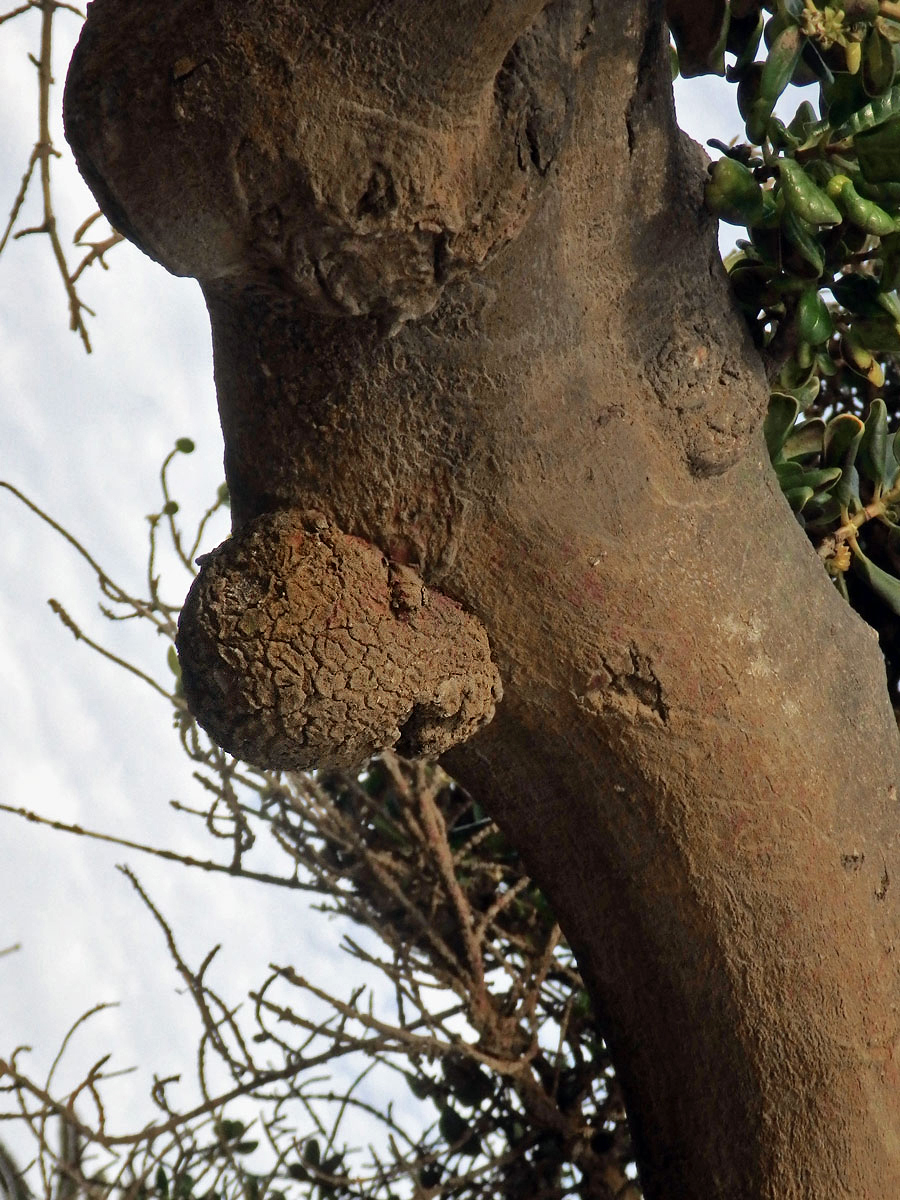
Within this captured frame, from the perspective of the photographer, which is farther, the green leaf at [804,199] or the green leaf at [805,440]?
the green leaf at [805,440]

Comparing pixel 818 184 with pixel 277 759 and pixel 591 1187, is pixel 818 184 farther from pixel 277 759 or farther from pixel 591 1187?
pixel 591 1187

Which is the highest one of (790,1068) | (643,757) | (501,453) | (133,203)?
(133,203)

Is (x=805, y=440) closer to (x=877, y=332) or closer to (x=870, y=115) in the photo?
(x=877, y=332)

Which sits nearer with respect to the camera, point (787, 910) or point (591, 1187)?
point (787, 910)

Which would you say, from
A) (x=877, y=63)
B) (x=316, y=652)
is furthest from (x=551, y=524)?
(x=877, y=63)

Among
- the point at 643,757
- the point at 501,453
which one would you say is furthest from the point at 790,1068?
the point at 501,453

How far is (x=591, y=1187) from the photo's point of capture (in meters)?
1.14

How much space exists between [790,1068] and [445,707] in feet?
1.22

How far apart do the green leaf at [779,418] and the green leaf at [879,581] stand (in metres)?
0.14

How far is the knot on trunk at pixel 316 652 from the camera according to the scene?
2.37 feet

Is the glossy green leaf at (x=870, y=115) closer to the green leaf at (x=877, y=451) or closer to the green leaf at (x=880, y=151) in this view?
the green leaf at (x=880, y=151)

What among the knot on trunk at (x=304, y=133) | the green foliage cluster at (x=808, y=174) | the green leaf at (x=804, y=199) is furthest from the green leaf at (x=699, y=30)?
the knot on trunk at (x=304, y=133)

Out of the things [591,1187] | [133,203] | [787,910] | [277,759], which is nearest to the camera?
[133,203]

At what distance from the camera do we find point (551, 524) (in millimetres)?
785
